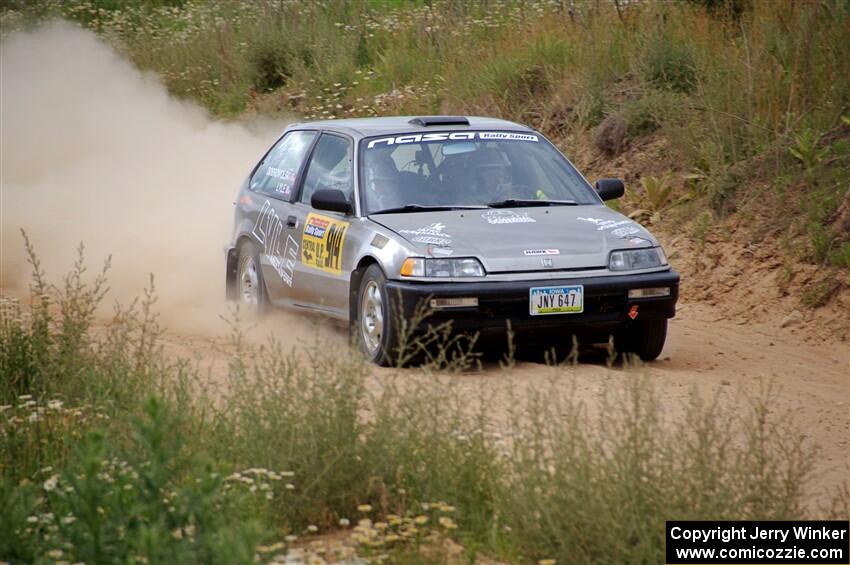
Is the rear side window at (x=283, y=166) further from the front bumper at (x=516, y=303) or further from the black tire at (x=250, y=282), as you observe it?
the front bumper at (x=516, y=303)

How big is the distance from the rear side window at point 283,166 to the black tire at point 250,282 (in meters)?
0.49

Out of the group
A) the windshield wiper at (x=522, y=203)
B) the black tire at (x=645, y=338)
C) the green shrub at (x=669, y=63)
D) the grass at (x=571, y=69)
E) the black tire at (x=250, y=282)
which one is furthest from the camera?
the green shrub at (x=669, y=63)

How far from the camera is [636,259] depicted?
9.38 meters

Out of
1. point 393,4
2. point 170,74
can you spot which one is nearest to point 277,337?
point 170,74

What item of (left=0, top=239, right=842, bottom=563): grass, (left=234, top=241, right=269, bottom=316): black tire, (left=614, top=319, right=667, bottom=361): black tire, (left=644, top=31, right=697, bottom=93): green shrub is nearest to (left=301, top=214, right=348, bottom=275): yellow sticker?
(left=234, top=241, right=269, bottom=316): black tire

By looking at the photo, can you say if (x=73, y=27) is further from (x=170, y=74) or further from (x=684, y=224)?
(x=684, y=224)

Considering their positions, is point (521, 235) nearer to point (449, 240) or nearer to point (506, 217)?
point (506, 217)

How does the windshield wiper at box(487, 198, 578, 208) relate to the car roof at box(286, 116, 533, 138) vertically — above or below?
below

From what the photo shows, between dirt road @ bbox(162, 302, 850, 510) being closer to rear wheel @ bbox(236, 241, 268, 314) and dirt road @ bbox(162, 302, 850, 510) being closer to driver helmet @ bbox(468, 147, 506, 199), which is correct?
rear wheel @ bbox(236, 241, 268, 314)

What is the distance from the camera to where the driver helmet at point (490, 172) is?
10.1 meters

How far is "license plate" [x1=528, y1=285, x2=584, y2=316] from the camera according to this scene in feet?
29.5

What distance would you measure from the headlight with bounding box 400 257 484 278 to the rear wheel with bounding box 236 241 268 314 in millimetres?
2517

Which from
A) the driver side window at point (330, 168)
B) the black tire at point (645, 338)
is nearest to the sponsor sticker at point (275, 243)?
the driver side window at point (330, 168)

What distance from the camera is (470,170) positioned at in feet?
33.5
